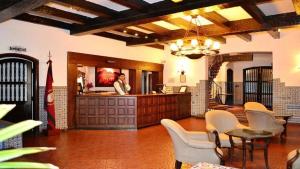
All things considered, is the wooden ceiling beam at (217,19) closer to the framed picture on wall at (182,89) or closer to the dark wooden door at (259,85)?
the framed picture on wall at (182,89)

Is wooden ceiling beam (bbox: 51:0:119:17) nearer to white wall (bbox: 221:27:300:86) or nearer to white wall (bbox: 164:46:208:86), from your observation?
white wall (bbox: 164:46:208:86)

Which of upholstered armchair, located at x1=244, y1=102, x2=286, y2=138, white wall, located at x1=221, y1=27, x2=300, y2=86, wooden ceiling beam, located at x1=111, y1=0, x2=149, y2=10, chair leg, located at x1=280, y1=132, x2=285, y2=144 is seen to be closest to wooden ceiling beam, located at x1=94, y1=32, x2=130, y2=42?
wooden ceiling beam, located at x1=111, y1=0, x2=149, y2=10

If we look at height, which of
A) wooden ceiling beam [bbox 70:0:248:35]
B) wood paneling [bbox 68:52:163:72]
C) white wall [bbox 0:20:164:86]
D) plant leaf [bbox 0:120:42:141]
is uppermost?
wooden ceiling beam [bbox 70:0:248:35]

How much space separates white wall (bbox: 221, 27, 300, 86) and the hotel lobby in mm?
32

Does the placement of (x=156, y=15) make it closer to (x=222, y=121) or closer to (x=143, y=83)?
(x=222, y=121)

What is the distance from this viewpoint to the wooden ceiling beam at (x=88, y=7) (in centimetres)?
518

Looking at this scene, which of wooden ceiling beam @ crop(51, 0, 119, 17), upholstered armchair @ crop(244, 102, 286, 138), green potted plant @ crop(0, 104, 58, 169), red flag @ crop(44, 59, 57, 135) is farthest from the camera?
red flag @ crop(44, 59, 57, 135)

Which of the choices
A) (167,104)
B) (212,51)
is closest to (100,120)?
(167,104)

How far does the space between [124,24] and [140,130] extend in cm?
327

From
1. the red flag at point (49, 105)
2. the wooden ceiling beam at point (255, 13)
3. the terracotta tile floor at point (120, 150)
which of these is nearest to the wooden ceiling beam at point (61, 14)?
the red flag at point (49, 105)

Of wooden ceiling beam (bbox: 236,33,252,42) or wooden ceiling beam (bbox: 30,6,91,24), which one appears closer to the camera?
wooden ceiling beam (bbox: 30,6,91,24)

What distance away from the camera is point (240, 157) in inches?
198

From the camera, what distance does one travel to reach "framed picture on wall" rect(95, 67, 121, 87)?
12.2 meters

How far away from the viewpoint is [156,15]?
5.64 metres
